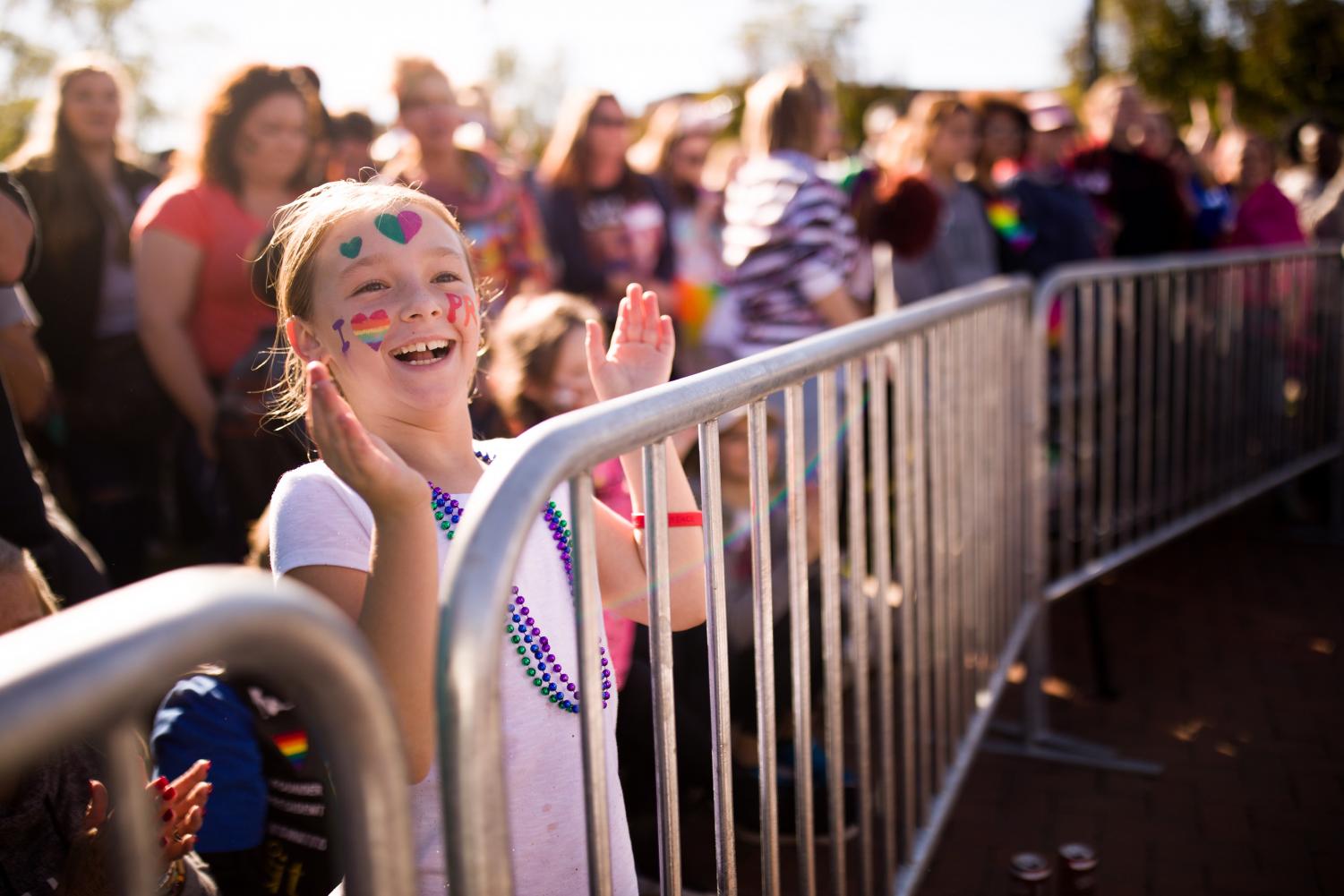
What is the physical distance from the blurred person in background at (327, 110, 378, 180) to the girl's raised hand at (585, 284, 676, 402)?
2735 mm

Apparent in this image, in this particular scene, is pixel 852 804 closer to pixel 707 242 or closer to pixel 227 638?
pixel 227 638

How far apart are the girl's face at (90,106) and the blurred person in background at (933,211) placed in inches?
119

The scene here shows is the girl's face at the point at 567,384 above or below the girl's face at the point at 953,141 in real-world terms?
below

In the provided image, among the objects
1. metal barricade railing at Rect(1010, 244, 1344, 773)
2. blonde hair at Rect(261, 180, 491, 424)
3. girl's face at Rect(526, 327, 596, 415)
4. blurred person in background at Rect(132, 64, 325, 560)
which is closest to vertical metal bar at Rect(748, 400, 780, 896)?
blonde hair at Rect(261, 180, 491, 424)

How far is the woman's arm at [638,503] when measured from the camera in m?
1.76

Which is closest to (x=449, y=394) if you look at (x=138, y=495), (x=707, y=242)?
(x=138, y=495)

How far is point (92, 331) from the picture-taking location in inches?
159

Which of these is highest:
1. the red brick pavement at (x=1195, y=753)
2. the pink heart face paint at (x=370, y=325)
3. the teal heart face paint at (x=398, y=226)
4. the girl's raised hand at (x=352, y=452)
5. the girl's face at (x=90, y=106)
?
the girl's face at (x=90, y=106)

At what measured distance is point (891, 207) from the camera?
16.9 feet

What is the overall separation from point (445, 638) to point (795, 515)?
1.06m

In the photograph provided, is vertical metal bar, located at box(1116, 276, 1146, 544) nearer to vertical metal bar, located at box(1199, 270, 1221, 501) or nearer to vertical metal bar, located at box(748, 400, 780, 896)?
vertical metal bar, located at box(1199, 270, 1221, 501)

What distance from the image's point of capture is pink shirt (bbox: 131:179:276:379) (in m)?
→ 3.38

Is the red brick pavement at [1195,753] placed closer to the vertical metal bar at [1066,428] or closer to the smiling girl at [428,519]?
the vertical metal bar at [1066,428]

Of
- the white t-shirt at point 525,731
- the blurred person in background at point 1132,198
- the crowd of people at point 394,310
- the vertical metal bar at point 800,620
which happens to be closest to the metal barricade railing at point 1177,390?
the crowd of people at point 394,310
